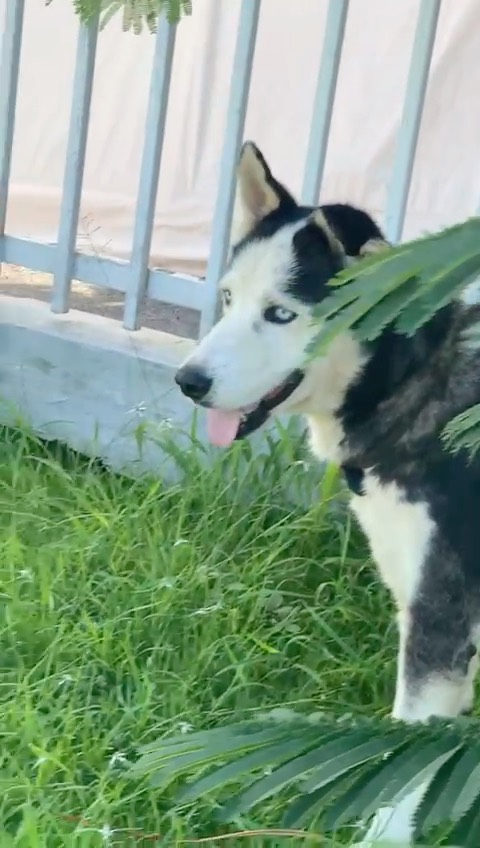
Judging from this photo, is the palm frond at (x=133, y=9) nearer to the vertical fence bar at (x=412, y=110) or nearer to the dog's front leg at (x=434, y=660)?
the dog's front leg at (x=434, y=660)

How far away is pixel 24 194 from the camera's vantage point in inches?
198

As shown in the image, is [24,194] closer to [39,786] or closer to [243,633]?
[243,633]

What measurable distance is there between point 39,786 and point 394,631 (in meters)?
0.82

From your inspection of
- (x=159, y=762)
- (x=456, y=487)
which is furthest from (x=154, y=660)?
(x=159, y=762)

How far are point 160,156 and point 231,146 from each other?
0.25 metres

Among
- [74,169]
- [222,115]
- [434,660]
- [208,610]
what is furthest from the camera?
[222,115]

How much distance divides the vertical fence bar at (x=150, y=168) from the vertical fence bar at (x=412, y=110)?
638 millimetres

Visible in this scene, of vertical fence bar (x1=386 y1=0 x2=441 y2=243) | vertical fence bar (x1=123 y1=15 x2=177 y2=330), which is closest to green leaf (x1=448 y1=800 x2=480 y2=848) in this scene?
vertical fence bar (x1=386 y1=0 x2=441 y2=243)

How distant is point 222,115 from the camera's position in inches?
196

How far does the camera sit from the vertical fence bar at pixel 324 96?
2.51 m

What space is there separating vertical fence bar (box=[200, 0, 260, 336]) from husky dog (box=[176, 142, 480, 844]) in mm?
871

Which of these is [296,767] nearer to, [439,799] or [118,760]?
[439,799]

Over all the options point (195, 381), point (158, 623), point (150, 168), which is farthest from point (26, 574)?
point (150, 168)

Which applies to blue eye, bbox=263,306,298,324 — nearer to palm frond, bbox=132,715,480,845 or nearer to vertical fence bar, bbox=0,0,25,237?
palm frond, bbox=132,715,480,845
